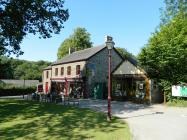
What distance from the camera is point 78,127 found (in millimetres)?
16141

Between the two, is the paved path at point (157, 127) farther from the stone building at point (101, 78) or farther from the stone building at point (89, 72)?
the stone building at point (89, 72)

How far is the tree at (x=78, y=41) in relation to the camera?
71438 millimetres

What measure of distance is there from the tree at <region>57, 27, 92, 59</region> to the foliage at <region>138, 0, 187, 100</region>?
133 feet

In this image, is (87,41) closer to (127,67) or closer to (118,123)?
(127,67)

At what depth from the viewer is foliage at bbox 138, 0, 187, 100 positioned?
29125 mm

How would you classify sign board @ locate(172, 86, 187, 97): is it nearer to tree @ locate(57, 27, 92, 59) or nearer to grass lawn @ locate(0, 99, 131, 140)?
grass lawn @ locate(0, 99, 131, 140)

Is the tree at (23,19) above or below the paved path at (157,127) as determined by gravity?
above

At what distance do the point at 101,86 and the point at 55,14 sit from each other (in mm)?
13563

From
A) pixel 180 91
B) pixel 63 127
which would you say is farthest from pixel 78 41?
pixel 63 127

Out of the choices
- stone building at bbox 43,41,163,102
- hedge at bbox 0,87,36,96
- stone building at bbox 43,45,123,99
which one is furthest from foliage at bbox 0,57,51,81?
stone building at bbox 43,45,123,99

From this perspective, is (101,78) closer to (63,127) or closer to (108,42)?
(108,42)

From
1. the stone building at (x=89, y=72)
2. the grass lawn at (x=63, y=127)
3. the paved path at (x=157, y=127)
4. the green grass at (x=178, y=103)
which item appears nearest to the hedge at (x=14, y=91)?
the stone building at (x=89, y=72)

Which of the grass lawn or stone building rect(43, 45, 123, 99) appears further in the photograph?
stone building rect(43, 45, 123, 99)

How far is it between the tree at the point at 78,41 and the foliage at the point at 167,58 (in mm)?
40520
